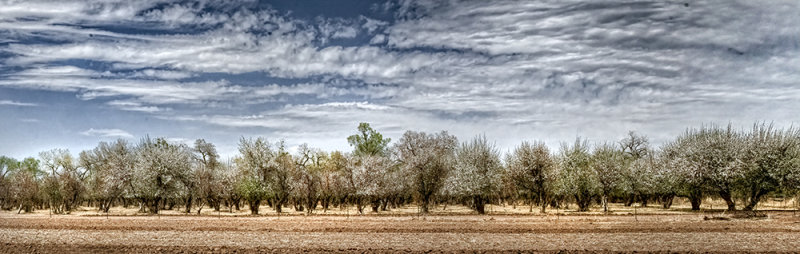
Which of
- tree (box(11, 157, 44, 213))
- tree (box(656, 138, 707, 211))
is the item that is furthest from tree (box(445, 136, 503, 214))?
tree (box(11, 157, 44, 213))

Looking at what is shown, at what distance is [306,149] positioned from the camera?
87.5 m

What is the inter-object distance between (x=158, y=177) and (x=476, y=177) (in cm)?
4039

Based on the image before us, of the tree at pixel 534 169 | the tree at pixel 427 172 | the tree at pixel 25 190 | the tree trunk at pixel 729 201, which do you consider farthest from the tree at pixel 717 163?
the tree at pixel 25 190

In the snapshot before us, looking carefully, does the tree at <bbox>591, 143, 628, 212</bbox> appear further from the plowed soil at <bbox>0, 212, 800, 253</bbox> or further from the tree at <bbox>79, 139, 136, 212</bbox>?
the tree at <bbox>79, 139, 136, 212</bbox>

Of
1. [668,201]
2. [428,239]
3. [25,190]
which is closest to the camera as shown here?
[428,239]

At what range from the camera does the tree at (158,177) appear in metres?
72.6

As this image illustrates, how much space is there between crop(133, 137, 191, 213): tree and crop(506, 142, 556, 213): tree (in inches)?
1661

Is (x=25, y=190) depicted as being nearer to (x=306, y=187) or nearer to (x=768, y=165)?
(x=306, y=187)

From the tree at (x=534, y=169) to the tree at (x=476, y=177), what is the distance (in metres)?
2.32

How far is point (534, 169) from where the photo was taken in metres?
64.0

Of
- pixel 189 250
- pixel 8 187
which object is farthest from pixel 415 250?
pixel 8 187

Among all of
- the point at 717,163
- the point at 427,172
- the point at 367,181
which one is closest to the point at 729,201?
the point at 717,163

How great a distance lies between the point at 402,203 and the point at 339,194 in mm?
23933

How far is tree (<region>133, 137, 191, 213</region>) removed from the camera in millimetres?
72562
